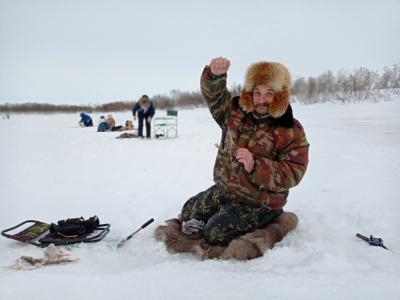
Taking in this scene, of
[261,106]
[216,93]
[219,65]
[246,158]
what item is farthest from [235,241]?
[219,65]

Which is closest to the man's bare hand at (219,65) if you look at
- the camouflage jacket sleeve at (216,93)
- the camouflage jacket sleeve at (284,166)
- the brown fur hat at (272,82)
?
the camouflage jacket sleeve at (216,93)

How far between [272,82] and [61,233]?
2.25m

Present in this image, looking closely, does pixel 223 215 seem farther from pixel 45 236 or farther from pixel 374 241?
pixel 45 236

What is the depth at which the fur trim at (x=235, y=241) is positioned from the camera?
8.32 ft

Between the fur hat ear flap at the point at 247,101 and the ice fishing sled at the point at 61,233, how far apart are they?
5.62ft

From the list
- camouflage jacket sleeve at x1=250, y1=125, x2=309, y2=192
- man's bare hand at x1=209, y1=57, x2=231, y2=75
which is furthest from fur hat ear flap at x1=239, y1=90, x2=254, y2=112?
camouflage jacket sleeve at x1=250, y1=125, x2=309, y2=192

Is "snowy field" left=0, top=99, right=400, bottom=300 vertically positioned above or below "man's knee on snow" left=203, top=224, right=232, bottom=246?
below

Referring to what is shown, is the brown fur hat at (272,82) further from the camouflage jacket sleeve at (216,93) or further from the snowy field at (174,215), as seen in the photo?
the snowy field at (174,215)

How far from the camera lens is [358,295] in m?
1.96

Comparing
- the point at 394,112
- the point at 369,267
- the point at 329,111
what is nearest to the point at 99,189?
the point at 369,267

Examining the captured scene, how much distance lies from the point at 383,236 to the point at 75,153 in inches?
A: 277

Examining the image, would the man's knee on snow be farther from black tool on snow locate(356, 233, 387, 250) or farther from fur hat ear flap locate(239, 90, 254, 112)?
black tool on snow locate(356, 233, 387, 250)

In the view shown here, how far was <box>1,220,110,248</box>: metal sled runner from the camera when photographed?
2.75 meters

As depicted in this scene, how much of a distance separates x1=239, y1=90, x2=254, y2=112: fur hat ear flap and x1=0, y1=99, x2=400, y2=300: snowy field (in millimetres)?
1201
